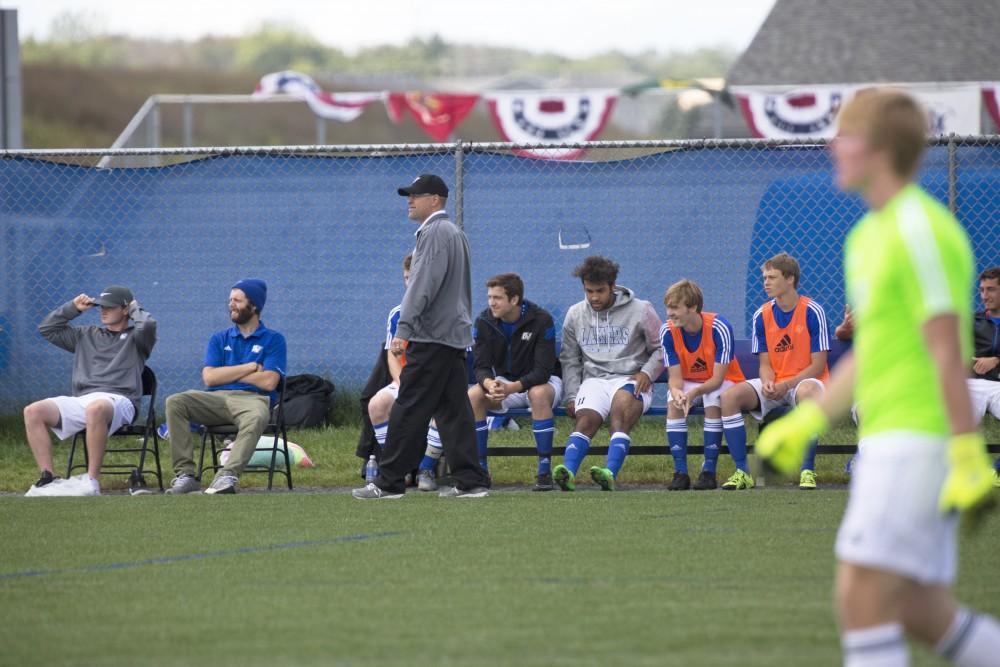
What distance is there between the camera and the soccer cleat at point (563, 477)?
9.97m

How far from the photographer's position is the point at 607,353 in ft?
34.6

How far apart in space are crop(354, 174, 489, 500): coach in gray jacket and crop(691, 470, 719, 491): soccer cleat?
5.18 ft

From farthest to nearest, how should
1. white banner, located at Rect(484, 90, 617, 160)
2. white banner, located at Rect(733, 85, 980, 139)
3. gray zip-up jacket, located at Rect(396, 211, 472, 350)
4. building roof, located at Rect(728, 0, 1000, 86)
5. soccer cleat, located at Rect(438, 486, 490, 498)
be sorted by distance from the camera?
building roof, located at Rect(728, 0, 1000, 86) < white banner, located at Rect(484, 90, 617, 160) < white banner, located at Rect(733, 85, 980, 139) < soccer cleat, located at Rect(438, 486, 490, 498) < gray zip-up jacket, located at Rect(396, 211, 472, 350)

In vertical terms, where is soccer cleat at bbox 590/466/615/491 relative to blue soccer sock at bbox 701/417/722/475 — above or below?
below

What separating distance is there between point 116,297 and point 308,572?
4.67 metres

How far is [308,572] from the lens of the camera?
6.48 m

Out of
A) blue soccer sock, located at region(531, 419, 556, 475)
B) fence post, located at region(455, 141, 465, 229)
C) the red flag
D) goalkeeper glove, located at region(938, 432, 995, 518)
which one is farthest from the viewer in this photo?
the red flag

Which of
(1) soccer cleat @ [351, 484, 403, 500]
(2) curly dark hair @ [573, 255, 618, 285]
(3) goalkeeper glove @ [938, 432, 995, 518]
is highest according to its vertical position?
(2) curly dark hair @ [573, 255, 618, 285]

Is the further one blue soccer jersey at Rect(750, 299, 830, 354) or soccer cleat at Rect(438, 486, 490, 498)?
blue soccer jersey at Rect(750, 299, 830, 354)

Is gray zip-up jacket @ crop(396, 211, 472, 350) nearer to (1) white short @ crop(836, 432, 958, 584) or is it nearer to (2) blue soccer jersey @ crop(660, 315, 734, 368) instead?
(2) blue soccer jersey @ crop(660, 315, 734, 368)

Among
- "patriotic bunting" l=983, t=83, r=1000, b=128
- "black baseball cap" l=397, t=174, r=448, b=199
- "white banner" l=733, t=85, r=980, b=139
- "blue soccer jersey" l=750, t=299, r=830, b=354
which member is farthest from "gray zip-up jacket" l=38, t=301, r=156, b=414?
"patriotic bunting" l=983, t=83, r=1000, b=128

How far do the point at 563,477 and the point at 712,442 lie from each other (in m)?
1.07

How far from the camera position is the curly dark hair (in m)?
10.4

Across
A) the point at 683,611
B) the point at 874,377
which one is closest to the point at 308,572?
the point at 683,611
